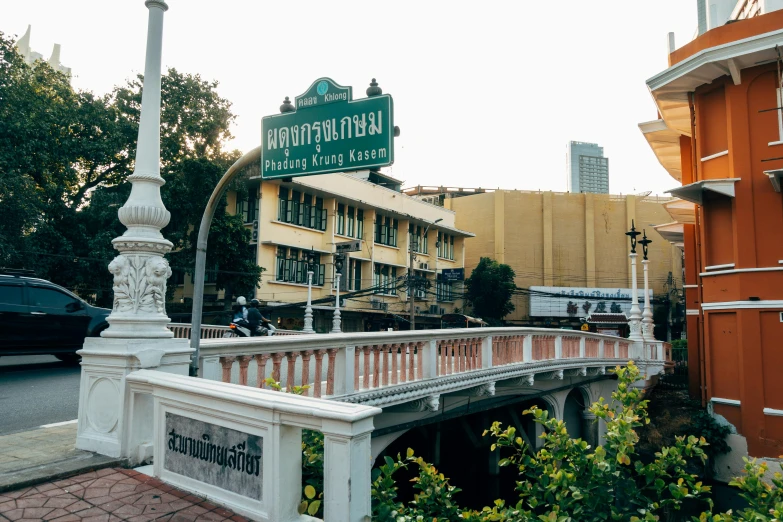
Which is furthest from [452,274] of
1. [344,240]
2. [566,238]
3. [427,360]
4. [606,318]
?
[427,360]

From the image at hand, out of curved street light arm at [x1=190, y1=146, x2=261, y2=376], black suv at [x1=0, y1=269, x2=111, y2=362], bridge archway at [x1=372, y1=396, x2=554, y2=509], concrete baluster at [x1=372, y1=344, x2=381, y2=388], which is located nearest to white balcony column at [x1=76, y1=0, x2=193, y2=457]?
curved street light arm at [x1=190, y1=146, x2=261, y2=376]

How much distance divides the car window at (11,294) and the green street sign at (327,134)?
8172 millimetres

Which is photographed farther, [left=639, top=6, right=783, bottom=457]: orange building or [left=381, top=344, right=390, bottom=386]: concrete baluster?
[left=639, top=6, right=783, bottom=457]: orange building

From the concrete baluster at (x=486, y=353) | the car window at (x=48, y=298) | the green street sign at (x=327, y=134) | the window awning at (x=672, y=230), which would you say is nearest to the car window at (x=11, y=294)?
the car window at (x=48, y=298)

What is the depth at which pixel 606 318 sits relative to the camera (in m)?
45.4

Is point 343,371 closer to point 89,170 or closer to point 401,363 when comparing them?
point 401,363

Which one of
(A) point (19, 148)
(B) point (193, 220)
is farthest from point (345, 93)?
(B) point (193, 220)

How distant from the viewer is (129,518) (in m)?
3.73

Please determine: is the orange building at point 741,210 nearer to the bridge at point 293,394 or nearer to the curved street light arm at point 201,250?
the bridge at point 293,394

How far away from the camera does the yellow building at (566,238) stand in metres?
54.5

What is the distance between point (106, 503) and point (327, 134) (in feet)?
11.9

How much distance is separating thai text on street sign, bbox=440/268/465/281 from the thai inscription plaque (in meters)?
41.6

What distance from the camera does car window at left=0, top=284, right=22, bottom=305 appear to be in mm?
11203

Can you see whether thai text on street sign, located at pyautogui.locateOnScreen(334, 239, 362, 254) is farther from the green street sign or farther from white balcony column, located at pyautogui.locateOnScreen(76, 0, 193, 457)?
white balcony column, located at pyautogui.locateOnScreen(76, 0, 193, 457)
